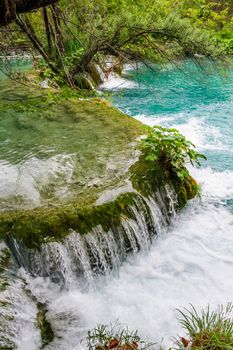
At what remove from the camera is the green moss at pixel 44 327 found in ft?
11.4

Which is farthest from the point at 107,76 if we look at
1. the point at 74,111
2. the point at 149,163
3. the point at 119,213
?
the point at 119,213

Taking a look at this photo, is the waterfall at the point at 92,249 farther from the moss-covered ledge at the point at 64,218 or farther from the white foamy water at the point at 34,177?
the white foamy water at the point at 34,177

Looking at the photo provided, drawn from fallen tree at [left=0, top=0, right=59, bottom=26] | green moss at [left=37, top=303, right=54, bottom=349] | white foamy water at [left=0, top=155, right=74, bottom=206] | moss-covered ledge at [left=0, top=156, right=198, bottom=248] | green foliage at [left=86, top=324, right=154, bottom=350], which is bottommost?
green moss at [left=37, top=303, right=54, bottom=349]

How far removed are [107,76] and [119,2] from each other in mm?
6433

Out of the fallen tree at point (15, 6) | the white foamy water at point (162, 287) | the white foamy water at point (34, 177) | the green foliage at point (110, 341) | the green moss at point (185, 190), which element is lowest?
the white foamy water at point (162, 287)

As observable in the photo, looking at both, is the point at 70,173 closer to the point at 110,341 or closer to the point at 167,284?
the point at 167,284

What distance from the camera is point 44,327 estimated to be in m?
3.62

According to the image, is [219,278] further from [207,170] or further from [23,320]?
[207,170]

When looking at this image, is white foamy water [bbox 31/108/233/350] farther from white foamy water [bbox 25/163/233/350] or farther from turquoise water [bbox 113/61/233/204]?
turquoise water [bbox 113/61/233/204]

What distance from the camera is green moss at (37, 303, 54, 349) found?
3484mm

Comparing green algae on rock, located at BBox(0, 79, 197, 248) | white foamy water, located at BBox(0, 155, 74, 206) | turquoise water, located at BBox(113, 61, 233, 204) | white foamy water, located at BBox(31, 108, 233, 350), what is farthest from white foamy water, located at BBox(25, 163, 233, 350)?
white foamy water, located at BBox(0, 155, 74, 206)

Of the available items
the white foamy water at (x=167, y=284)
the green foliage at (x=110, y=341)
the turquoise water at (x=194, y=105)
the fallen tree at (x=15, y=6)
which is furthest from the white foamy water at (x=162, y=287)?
the fallen tree at (x=15, y=6)

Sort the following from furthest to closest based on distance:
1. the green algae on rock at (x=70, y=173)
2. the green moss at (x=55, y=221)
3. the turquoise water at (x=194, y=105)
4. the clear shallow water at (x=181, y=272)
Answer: the turquoise water at (x=194, y=105) → the green algae on rock at (x=70, y=173) → the green moss at (x=55, y=221) → the clear shallow water at (x=181, y=272)

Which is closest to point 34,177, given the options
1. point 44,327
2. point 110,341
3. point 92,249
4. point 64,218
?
point 64,218
